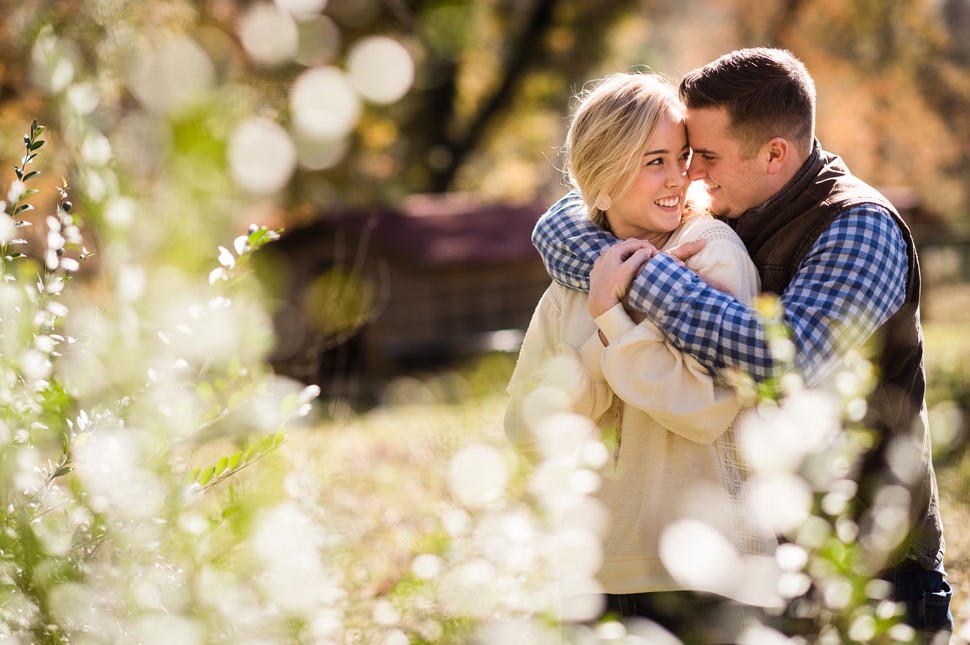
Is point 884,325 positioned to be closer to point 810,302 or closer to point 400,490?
point 810,302

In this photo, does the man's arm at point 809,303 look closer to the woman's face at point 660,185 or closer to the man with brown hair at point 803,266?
the man with brown hair at point 803,266

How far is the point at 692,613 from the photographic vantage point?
249 centimetres

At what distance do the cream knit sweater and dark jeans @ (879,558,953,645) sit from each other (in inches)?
20.5

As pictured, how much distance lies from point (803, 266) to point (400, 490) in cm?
477

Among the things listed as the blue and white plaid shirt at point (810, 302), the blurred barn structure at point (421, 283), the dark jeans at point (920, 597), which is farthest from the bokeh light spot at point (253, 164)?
the blurred barn structure at point (421, 283)

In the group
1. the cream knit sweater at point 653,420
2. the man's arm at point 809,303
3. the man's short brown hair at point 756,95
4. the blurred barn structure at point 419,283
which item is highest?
the man's short brown hair at point 756,95

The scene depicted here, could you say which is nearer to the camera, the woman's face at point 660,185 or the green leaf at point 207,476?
the green leaf at point 207,476

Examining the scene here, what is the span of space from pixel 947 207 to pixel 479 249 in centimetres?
3200

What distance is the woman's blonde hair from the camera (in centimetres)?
249

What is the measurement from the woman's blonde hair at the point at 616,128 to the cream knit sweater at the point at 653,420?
0.78 ft

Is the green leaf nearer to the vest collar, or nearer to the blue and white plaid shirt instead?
the blue and white plaid shirt

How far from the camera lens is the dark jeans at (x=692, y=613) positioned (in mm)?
2422

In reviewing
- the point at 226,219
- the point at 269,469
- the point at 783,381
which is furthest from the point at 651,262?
the point at 226,219

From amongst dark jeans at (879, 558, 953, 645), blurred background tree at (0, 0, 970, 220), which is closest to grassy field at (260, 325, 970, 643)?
dark jeans at (879, 558, 953, 645)
